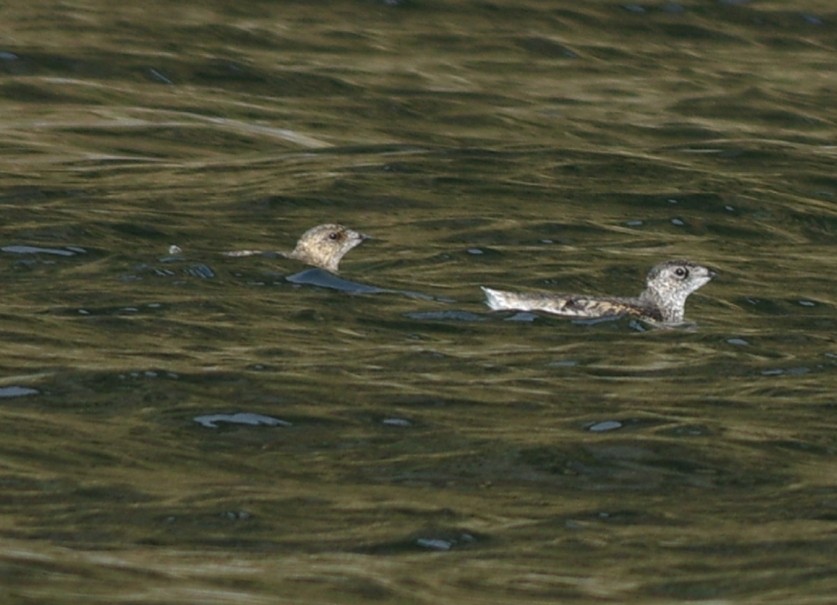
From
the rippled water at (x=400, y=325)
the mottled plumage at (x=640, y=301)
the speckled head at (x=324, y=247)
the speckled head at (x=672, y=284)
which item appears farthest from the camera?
the speckled head at (x=324, y=247)

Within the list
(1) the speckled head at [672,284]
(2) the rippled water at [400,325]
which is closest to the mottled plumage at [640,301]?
(1) the speckled head at [672,284]

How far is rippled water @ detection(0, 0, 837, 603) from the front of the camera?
12.1 meters

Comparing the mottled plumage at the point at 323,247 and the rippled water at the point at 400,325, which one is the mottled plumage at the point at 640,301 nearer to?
the rippled water at the point at 400,325

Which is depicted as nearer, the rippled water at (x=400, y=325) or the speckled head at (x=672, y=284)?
the rippled water at (x=400, y=325)

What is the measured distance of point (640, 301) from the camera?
2078 cm

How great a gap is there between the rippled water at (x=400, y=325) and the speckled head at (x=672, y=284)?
0.33 m

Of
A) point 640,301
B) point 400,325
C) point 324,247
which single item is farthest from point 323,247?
point 640,301

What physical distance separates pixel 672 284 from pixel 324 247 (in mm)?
4158

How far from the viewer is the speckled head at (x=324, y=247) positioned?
23.1 meters


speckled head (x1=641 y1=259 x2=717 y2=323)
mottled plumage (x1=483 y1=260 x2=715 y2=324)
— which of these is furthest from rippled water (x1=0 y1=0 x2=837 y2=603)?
speckled head (x1=641 y1=259 x2=717 y2=323)

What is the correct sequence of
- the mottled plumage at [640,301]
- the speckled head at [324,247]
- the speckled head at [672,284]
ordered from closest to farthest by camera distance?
the mottled plumage at [640,301], the speckled head at [672,284], the speckled head at [324,247]

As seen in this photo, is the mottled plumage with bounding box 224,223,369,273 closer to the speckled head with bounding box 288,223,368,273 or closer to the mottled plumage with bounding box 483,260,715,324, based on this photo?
the speckled head with bounding box 288,223,368,273

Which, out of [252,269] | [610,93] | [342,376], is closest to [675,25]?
[610,93]

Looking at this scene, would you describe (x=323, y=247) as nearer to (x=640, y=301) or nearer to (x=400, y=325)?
(x=400, y=325)
